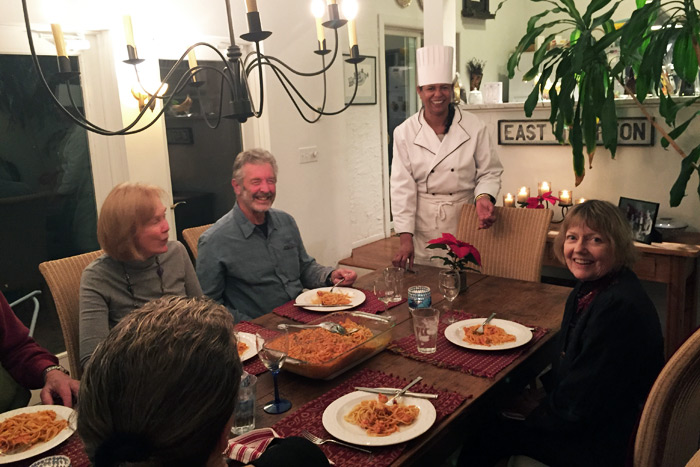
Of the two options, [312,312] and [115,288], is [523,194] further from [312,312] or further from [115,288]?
[115,288]

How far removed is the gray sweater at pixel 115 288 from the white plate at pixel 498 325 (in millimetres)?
935

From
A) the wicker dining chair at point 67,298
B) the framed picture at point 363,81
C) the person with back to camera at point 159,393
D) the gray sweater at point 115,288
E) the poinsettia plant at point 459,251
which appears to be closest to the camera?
the person with back to camera at point 159,393

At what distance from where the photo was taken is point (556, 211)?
11.9 ft

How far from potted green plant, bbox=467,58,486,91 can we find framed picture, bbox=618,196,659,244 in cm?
322

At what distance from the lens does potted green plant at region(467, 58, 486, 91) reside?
600 centimetres

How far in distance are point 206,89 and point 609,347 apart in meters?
3.09

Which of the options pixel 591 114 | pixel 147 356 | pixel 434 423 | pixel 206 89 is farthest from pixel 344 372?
pixel 206 89

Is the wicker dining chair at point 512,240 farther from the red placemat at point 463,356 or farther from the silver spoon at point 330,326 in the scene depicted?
the silver spoon at point 330,326

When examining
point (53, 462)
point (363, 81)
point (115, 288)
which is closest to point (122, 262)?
point (115, 288)

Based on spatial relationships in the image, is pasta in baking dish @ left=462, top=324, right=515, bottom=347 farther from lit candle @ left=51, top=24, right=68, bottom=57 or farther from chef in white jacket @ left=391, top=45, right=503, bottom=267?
lit candle @ left=51, top=24, right=68, bottom=57

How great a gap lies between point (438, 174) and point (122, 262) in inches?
64.4

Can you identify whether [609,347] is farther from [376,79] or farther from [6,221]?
[376,79]

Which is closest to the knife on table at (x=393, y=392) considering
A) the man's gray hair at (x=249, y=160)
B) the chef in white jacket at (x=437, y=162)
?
the man's gray hair at (x=249, y=160)

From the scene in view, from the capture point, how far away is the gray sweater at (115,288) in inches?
66.8
